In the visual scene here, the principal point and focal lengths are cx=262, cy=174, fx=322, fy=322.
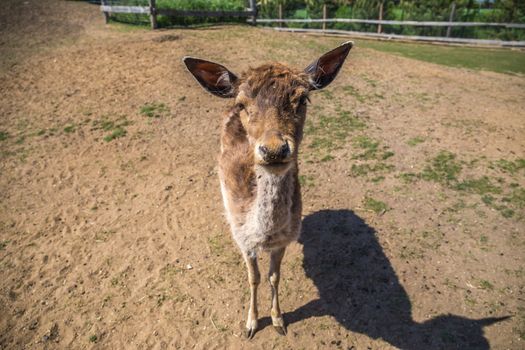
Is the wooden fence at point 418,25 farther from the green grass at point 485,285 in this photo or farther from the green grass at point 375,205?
the green grass at point 485,285

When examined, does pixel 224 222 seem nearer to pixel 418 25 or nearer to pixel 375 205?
pixel 375 205

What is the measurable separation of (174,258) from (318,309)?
7.63 ft

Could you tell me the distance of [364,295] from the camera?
14.7 ft

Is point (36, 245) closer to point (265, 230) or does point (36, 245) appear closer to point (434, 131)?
point (265, 230)

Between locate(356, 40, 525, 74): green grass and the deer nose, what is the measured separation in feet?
50.2

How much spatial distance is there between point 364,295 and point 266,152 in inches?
116

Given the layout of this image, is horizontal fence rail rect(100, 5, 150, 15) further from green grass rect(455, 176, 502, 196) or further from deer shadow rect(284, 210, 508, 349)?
green grass rect(455, 176, 502, 196)

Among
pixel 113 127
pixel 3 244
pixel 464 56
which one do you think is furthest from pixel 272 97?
pixel 464 56

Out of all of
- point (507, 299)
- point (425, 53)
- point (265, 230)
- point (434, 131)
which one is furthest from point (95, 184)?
point (425, 53)

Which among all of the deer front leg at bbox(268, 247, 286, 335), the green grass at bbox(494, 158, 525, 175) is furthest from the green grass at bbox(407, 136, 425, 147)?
the deer front leg at bbox(268, 247, 286, 335)

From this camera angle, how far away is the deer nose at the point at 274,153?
2.64 m

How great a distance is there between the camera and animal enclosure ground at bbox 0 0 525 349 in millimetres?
4168

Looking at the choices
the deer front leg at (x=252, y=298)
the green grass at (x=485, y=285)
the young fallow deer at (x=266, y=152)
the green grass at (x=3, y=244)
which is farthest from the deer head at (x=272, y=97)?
the green grass at (x=3, y=244)

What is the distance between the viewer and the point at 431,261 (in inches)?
193
